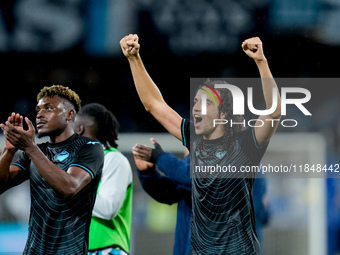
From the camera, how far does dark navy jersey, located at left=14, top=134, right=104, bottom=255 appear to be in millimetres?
2617

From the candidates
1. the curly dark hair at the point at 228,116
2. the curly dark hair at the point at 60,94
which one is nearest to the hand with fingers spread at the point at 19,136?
the curly dark hair at the point at 60,94

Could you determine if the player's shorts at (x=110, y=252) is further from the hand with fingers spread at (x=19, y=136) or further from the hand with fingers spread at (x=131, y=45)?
the hand with fingers spread at (x=131, y=45)

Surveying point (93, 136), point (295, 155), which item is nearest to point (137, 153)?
point (93, 136)

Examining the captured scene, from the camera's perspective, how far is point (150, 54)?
475 centimetres

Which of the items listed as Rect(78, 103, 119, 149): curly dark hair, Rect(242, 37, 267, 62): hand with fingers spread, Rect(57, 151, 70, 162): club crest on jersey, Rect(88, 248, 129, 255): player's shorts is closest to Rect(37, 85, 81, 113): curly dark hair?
Rect(57, 151, 70, 162): club crest on jersey

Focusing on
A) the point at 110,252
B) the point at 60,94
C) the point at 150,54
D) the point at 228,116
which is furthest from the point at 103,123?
the point at 150,54

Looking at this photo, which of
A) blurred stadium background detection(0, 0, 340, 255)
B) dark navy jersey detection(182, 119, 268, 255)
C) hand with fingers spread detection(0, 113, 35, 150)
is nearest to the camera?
hand with fingers spread detection(0, 113, 35, 150)

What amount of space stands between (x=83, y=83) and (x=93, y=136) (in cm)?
154

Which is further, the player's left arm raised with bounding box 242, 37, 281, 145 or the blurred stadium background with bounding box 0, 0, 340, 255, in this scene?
the blurred stadium background with bounding box 0, 0, 340, 255

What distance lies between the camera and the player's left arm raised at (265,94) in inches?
102

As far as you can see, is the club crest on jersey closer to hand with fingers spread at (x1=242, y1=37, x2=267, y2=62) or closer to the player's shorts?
the player's shorts

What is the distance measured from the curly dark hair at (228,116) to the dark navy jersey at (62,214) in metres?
0.63

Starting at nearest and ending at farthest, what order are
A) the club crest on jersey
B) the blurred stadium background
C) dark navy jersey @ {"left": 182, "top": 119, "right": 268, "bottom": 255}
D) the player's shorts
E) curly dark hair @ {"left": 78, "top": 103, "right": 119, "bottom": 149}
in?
dark navy jersey @ {"left": 182, "top": 119, "right": 268, "bottom": 255} < the club crest on jersey < the player's shorts < curly dark hair @ {"left": 78, "top": 103, "right": 119, "bottom": 149} < the blurred stadium background

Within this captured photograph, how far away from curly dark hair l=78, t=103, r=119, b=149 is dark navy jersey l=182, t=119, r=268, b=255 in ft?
3.05
